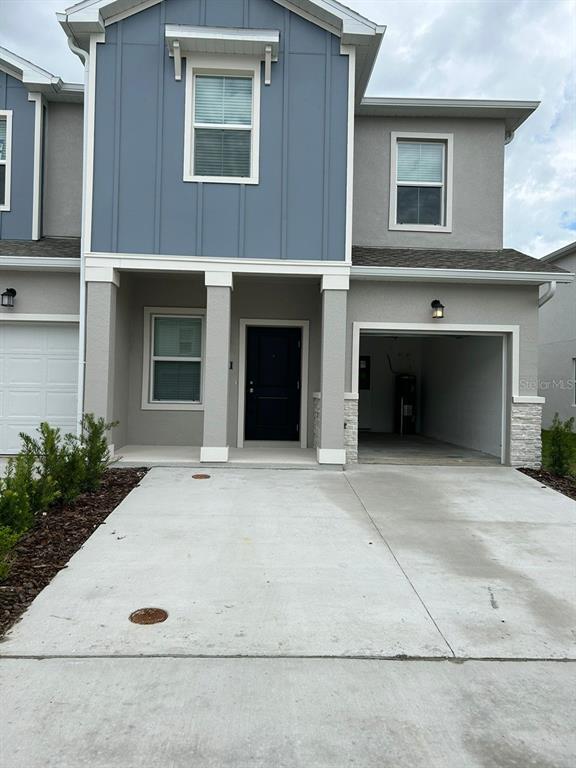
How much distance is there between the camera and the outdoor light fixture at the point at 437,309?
8.64 m

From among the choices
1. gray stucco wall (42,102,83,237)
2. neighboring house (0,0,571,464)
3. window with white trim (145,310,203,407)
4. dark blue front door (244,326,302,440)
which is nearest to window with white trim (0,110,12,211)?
neighboring house (0,0,571,464)

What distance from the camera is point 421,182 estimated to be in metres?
10.0


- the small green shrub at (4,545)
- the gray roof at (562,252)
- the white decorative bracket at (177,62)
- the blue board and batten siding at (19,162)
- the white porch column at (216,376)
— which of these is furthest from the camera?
the gray roof at (562,252)

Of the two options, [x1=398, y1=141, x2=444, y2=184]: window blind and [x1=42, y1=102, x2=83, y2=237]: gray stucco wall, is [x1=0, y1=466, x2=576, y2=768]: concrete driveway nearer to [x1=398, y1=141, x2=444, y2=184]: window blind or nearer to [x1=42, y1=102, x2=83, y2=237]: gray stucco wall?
[x1=42, y1=102, x2=83, y2=237]: gray stucco wall

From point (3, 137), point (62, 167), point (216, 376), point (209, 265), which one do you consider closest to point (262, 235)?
point (209, 265)

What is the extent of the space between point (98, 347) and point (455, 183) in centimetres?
655

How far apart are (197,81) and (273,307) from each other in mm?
3670

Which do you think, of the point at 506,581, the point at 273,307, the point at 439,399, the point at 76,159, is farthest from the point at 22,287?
the point at 439,399

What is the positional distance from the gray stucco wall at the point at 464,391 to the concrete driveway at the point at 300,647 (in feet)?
13.5

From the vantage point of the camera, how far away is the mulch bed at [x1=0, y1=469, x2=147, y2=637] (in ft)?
12.7

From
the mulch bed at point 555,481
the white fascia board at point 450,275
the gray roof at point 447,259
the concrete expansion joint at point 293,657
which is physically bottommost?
the concrete expansion joint at point 293,657

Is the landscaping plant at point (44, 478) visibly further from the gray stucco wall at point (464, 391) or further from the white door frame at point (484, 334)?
the gray stucco wall at point (464, 391)

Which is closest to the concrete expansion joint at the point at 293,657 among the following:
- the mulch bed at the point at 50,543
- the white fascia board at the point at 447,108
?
the mulch bed at the point at 50,543

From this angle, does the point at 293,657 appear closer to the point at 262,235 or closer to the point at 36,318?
the point at 262,235
